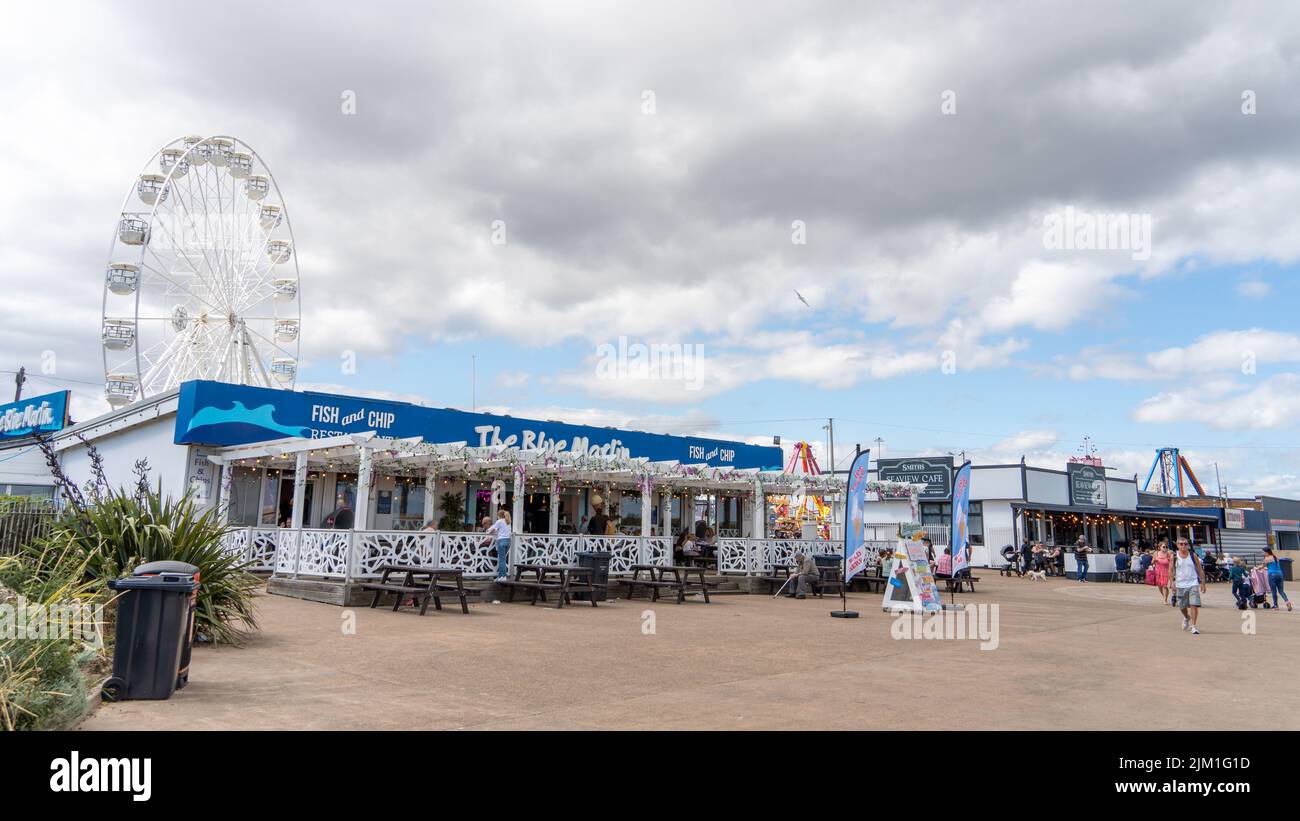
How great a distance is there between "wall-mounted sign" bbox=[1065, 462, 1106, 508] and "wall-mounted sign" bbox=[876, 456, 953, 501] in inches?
226

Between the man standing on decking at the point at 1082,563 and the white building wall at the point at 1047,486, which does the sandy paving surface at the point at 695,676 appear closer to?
the man standing on decking at the point at 1082,563

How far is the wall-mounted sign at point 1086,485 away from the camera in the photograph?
1604 inches

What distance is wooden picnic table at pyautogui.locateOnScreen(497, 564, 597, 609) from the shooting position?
14.6 m

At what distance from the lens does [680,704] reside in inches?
254

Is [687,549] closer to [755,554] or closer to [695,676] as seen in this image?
[755,554]

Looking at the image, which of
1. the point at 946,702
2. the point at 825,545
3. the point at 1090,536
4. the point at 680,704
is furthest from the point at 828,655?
the point at 1090,536

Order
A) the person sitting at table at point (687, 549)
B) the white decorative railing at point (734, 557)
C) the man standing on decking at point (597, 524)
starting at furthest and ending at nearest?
1. the person sitting at table at point (687, 549)
2. the man standing on decking at point (597, 524)
3. the white decorative railing at point (734, 557)

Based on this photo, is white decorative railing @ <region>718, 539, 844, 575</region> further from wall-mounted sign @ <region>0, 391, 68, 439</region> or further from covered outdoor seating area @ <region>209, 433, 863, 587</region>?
wall-mounted sign @ <region>0, 391, 68, 439</region>

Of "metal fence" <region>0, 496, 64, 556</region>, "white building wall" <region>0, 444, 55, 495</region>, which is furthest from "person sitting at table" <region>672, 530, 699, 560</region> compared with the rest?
"white building wall" <region>0, 444, 55, 495</region>

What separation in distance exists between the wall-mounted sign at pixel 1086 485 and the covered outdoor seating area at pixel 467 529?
71.2ft

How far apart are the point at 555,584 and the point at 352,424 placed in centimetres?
901

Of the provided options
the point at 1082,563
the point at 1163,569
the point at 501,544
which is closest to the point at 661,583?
the point at 501,544

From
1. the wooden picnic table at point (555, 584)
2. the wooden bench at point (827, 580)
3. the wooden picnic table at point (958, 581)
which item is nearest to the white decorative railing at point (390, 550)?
the wooden picnic table at point (555, 584)

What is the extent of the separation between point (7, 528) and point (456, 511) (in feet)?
38.4
